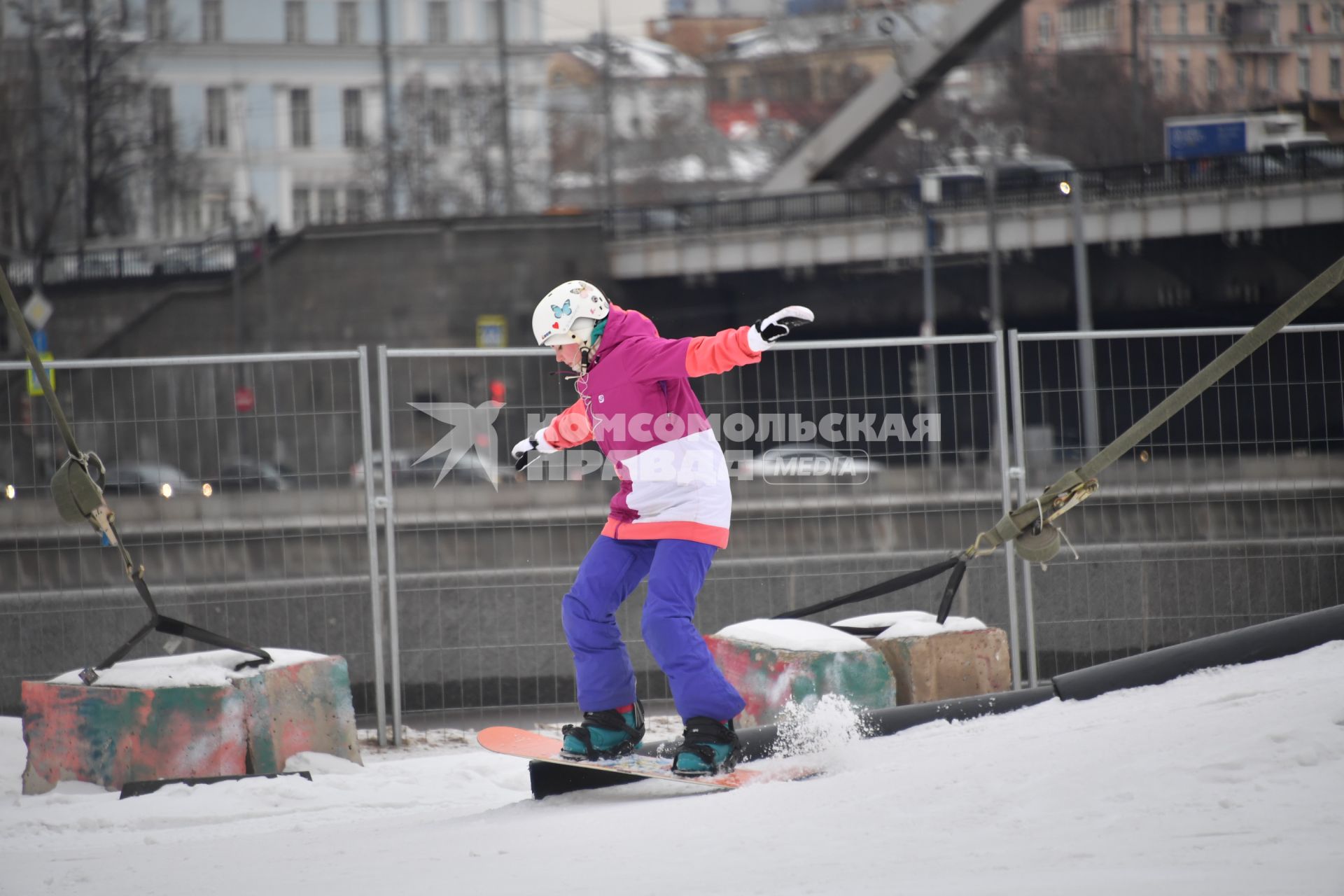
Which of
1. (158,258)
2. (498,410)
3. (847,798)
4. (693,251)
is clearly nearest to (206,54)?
(158,258)

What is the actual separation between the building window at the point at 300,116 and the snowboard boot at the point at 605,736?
6557 cm

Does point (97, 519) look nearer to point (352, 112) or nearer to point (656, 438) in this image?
point (656, 438)

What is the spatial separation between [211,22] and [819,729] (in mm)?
66479

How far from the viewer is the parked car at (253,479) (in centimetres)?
801

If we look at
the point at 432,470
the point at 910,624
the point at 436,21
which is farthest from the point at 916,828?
the point at 436,21

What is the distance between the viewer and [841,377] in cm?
828

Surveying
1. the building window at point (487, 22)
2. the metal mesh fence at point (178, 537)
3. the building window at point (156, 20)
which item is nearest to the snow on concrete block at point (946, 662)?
the metal mesh fence at point (178, 537)

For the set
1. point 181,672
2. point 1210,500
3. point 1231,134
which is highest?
point 1231,134

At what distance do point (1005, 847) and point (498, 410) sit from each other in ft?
15.6

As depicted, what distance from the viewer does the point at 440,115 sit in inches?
2383

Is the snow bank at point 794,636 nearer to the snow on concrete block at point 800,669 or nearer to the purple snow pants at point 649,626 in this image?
the snow on concrete block at point 800,669

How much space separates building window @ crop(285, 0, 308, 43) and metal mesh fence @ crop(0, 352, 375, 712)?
62.6m

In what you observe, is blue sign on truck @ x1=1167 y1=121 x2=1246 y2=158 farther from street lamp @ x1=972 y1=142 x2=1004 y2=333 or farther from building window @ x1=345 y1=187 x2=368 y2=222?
building window @ x1=345 y1=187 x2=368 y2=222

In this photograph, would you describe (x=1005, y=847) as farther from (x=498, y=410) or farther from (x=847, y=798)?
(x=498, y=410)
